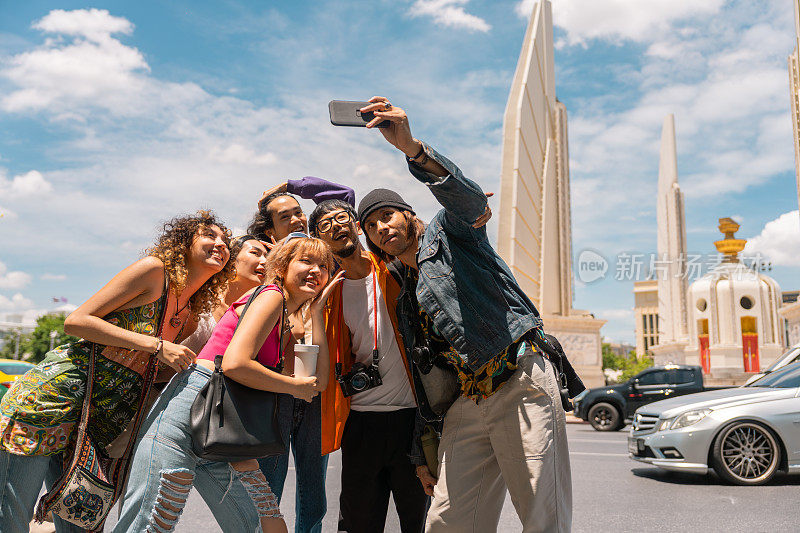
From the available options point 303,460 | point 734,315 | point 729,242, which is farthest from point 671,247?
point 303,460

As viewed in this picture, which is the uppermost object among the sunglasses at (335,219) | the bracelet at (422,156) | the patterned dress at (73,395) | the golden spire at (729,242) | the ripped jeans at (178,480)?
the golden spire at (729,242)

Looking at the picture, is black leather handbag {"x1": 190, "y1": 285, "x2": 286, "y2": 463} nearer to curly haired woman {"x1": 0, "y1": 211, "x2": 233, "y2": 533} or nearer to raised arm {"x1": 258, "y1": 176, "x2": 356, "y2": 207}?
curly haired woman {"x1": 0, "y1": 211, "x2": 233, "y2": 533}

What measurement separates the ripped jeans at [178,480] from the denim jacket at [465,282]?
0.94 meters

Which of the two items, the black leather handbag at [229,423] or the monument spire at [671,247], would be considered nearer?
the black leather handbag at [229,423]

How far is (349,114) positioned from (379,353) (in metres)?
1.07

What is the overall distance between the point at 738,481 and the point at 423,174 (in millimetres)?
5749

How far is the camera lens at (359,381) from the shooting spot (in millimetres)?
2586

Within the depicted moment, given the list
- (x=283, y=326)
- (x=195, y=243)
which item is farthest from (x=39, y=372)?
(x=283, y=326)

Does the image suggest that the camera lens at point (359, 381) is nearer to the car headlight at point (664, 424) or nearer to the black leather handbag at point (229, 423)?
the black leather handbag at point (229, 423)

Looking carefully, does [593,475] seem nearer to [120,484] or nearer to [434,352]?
[434,352]

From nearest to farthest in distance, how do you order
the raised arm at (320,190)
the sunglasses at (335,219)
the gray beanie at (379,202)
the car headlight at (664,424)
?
the gray beanie at (379,202) → the sunglasses at (335,219) → the raised arm at (320,190) → the car headlight at (664,424)

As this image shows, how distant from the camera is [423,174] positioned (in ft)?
7.40

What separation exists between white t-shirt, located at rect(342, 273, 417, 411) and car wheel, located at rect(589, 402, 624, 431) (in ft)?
41.1

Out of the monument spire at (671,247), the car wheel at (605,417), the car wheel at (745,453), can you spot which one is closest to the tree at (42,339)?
the monument spire at (671,247)
